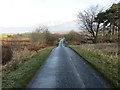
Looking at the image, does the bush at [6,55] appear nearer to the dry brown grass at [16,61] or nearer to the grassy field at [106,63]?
the dry brown grass at [16,61]

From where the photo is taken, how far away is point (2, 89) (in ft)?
19.2

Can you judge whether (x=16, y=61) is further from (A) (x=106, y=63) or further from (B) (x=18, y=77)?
(A) (x=106, y=63)

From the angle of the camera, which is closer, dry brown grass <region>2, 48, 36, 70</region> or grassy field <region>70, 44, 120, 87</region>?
grassy field <region>70, 44, 120, 87</region>

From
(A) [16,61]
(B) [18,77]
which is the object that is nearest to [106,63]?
(B) [18,77]

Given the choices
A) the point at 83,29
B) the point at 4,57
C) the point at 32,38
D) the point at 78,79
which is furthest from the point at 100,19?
the point at 78,79

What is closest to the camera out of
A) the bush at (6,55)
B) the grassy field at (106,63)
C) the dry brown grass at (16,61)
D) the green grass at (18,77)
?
the green grass at (18,77)

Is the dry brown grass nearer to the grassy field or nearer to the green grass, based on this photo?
the green grass

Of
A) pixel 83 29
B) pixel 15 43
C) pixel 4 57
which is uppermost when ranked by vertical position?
pixel 83 29

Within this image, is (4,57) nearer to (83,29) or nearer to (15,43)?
(15,43)

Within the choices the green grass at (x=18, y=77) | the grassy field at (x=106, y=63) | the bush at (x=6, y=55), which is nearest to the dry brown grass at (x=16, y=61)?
the bush at (x=6, y=55)

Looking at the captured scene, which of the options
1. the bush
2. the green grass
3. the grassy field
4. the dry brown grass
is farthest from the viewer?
the bush

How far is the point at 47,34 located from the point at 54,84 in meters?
44.8

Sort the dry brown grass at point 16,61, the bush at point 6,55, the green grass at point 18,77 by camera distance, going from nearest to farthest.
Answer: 1. the green grass at point 18,77
2. the dry brown grass at point 16,61
3. the bush at point 6,55

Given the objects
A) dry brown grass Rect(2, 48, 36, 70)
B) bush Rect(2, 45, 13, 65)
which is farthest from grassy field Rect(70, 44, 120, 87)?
bush Rect(2, 45, 13, 65)
